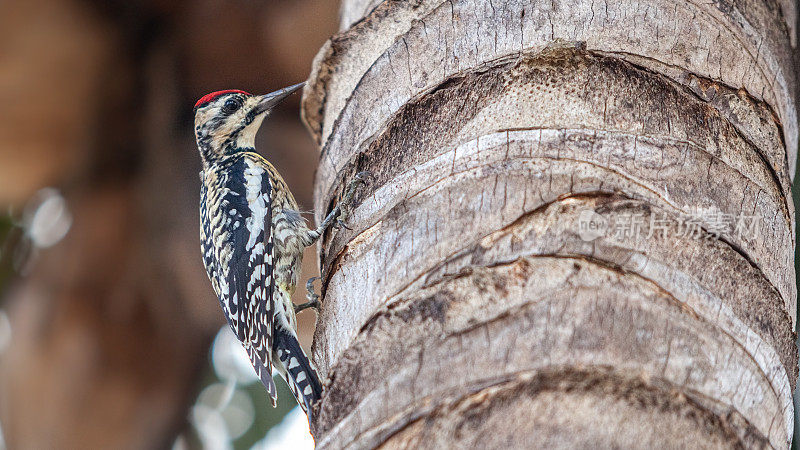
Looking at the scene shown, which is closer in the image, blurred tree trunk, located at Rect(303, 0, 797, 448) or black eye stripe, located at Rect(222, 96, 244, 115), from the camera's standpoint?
blurred tree trunk, located at Rect(303, 0, 797, 448)

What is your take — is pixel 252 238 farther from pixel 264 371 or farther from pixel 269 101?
pixel 269 101

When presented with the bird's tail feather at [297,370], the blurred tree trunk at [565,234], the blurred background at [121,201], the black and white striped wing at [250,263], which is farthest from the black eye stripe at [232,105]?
the blurred tree trunk at [565,234]

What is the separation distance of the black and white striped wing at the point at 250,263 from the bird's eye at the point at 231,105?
0.39 meters

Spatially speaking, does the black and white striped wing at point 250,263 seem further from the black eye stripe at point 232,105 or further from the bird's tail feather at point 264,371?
the black eye stripe at point 232,105

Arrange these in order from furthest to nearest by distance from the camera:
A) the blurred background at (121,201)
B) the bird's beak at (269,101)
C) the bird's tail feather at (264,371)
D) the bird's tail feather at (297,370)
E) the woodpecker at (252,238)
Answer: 1. the blurred background at (121,201)
2. the bird's beak at (269,101)
3. the woodpecker at (252,238)
4. the bird's tail feather at (264,371)
5. the bird's tail feather at (297,370)

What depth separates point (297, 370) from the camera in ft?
8.84

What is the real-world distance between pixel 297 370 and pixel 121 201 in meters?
2.05

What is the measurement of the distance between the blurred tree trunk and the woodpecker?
0.99 m

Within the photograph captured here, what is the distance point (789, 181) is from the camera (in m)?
1.84

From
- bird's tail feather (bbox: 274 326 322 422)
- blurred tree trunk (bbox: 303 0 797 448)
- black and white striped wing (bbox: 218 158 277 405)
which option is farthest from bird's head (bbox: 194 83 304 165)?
blurred tree trunk (bbox: 303 0 797 448)

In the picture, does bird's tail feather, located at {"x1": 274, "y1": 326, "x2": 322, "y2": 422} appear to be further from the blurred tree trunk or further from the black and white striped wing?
the blurred tree trunk

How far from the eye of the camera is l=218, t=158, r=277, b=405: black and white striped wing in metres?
2.86

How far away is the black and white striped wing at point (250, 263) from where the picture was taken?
2.86 metres

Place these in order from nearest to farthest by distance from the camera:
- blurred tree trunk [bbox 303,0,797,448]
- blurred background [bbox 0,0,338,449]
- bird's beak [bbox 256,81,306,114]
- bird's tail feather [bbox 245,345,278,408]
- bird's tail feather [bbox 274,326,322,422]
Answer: blurred tree trunk [bbox 303,0,797,448], bird's tail feather [bbox 274,326,322,422], bird's tail feather [bbox 245,345,278,408], bird's beak [bbox 256,81,306,114], blurred background [bbox 0,0,338,449]
